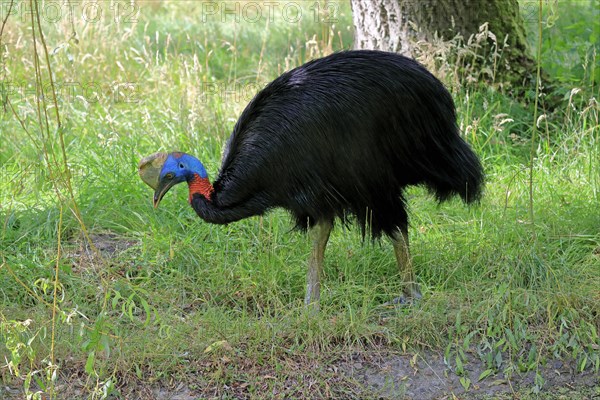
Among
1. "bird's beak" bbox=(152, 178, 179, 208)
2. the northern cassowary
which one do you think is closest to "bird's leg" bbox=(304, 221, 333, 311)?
the northern cassowary

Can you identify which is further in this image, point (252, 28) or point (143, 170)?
point (252, 28)

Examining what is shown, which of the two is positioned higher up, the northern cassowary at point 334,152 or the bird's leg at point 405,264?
the northern cassowary at point 334,152

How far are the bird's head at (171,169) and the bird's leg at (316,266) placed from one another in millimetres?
577

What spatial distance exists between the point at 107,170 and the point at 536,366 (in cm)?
276

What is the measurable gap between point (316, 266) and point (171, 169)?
0.79 metres

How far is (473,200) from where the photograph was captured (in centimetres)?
432

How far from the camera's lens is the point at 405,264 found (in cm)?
433

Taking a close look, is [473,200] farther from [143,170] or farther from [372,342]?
[143,170]

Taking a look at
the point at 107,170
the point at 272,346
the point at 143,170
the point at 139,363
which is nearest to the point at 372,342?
the point at 272,346

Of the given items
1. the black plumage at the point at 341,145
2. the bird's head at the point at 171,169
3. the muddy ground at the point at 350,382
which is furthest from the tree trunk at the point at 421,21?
the muddy ground at the point at 350,382

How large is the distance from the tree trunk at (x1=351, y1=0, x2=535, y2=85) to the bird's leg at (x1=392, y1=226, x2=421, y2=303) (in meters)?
1.91

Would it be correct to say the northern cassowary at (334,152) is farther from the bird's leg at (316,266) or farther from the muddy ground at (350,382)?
the muddy ground at (350,382)

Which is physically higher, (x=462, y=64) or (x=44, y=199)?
(x=462, y=64)

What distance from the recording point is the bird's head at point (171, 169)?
3997 millimetres
